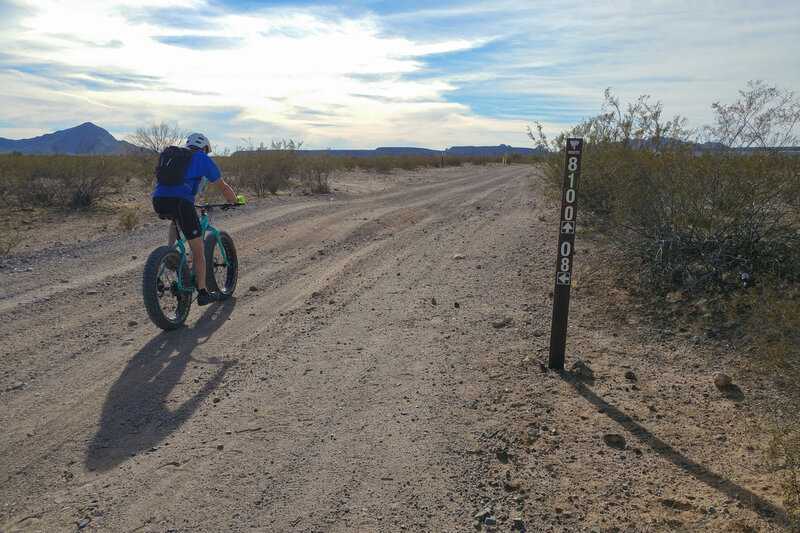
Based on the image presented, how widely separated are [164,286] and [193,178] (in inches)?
44.3

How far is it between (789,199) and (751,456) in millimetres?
3321

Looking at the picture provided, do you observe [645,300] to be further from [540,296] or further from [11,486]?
[11,486]

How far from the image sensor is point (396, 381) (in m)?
4.29

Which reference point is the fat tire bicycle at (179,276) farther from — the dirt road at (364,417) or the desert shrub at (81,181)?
the desert shrub at (81,181)

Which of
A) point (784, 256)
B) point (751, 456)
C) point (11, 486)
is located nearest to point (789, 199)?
point (784, 256)

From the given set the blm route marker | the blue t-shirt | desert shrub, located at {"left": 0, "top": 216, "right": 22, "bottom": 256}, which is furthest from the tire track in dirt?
desert shrub, located at {"left": 0, "top": 216, "right": 22, "bottom": 256}

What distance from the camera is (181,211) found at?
545 cm

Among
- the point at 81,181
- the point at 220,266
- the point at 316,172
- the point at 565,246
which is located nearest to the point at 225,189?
the point at 220,266

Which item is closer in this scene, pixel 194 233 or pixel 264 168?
pixel 194 233

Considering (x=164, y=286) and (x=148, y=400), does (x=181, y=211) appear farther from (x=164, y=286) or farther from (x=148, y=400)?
(x=148, y=400)

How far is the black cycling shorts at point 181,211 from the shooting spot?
17.8ft

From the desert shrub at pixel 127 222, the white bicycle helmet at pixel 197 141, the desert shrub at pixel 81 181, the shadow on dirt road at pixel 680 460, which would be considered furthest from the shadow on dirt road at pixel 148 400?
the desert shrub at pixel 81 181

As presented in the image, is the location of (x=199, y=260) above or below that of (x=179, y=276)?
above

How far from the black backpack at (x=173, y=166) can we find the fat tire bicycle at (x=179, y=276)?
380mm
